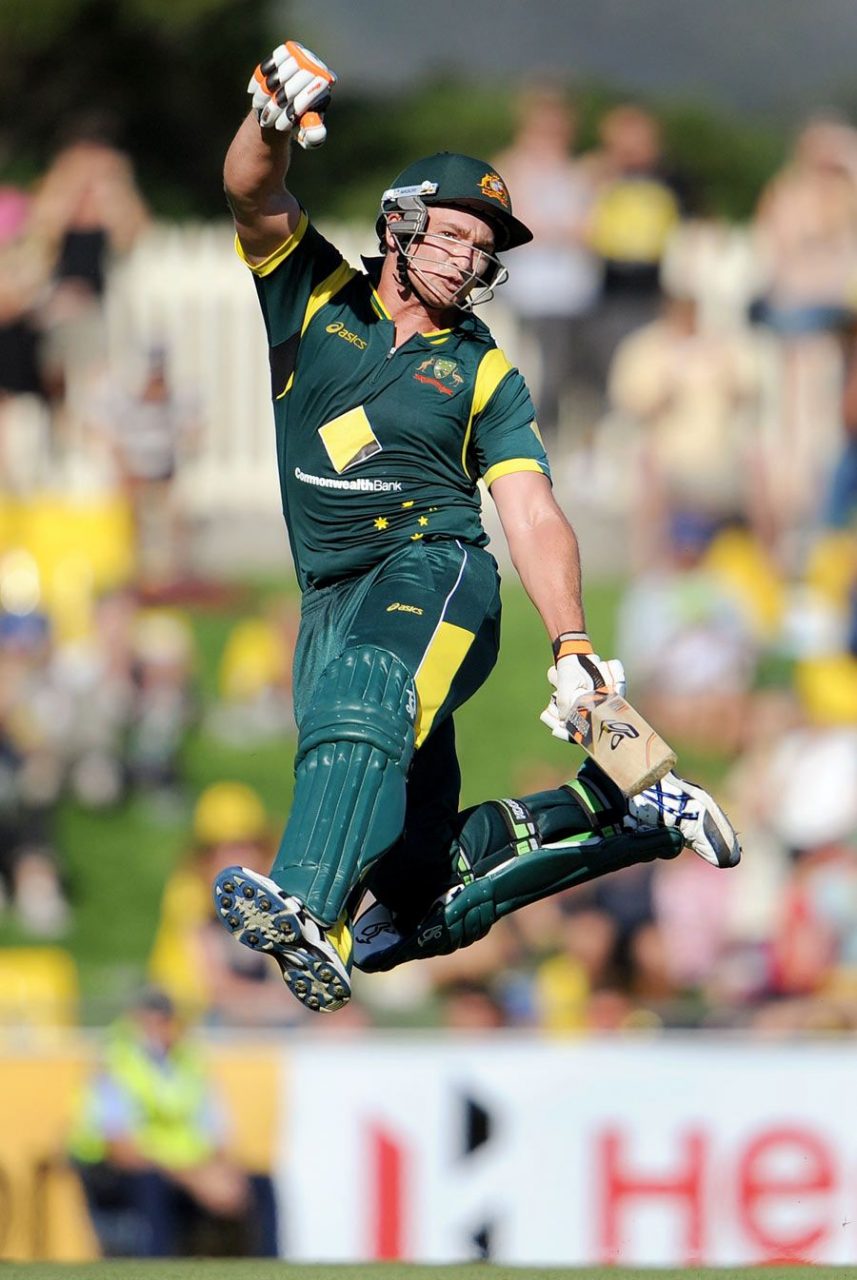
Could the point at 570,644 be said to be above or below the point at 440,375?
below

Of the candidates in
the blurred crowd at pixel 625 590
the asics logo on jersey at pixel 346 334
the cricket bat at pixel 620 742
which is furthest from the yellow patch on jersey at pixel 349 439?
the blurred crowd at pixel 625 590

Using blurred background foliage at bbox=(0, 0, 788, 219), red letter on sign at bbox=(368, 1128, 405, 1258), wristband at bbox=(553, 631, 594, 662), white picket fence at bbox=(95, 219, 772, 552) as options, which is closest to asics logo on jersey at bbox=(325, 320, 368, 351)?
wristband at bbox=(553, 631, 594, 662)

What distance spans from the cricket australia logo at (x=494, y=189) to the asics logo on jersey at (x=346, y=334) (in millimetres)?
531

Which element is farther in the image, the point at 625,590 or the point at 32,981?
the point at 625,590

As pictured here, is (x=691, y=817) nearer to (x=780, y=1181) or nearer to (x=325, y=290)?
(x=325, y=290)

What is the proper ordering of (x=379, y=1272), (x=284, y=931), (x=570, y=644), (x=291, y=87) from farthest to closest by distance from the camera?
(x=379, y=1272), (x=570, y=644), (x=291, y=87), (x=284, y=931)

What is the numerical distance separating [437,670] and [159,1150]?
4.73m

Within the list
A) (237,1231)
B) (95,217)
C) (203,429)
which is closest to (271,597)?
(203,429)

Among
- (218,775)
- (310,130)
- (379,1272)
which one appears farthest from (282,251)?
(218,775)

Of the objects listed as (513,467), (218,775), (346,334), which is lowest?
(513,467)

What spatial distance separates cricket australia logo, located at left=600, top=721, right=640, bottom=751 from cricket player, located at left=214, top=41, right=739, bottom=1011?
169 millimetres

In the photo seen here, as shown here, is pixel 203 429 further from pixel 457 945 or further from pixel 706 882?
pixel 457 945

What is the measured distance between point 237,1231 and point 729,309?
762cm

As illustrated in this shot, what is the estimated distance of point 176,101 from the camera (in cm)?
2597
